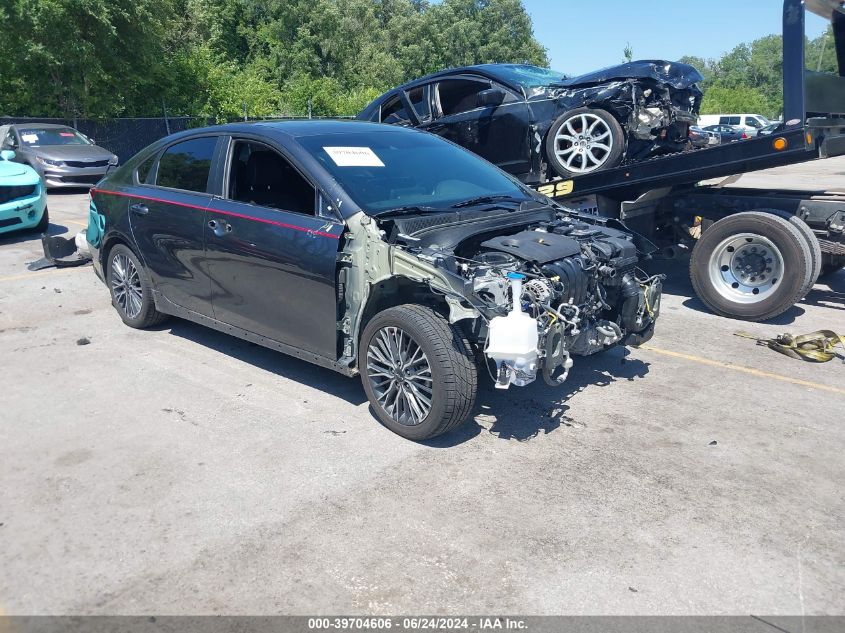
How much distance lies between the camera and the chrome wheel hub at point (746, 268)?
672 centimetres

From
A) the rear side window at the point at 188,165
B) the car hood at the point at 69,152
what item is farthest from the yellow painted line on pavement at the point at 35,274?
the car hood at the point at 69,152

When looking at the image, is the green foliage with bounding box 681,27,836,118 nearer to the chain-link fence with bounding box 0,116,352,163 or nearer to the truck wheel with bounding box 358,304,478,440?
the truck wheel with bounding box 358,304,478,440

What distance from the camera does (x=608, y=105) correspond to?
23.7ft

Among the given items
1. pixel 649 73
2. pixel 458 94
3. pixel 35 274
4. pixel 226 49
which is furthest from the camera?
pixel 226 49

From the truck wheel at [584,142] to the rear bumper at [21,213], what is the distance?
7.35 m

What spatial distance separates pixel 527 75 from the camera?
839 cm

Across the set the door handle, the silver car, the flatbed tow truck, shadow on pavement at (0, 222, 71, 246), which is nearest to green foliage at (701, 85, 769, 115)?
the silver car

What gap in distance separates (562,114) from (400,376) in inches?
174

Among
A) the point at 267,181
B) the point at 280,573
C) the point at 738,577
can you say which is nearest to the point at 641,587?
the point at 738,577

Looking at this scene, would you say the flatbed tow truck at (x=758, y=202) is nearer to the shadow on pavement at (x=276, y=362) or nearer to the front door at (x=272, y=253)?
the shadow on pavement at (x=276, y=362)

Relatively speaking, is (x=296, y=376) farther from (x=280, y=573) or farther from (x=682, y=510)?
(x=682, y=510)

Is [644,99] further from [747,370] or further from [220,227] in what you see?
[220,227]

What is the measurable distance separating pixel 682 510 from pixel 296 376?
9.61 feet

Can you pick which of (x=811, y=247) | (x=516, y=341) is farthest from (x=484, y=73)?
(x=516, y=341)
